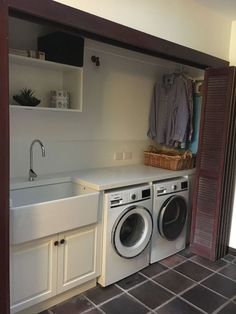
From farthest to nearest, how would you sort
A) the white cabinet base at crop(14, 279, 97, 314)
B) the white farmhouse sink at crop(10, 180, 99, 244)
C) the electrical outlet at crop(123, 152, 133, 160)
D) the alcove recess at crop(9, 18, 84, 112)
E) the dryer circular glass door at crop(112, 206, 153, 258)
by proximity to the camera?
the electrical outlet at crop(123, 152, 133, 160), the dryer circular glass door at crop(112, 206, 153, 258), the alcove recess at crop(9, 18, 84, 112), the white cabinet base at crop(14, 279, 97, 314), the white farmhouse sink at crop(10, 180, 99, 244)

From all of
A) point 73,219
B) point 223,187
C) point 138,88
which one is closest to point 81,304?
point 73,219

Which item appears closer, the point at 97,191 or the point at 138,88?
the point at 97,191

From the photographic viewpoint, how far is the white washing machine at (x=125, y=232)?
7.63 feet

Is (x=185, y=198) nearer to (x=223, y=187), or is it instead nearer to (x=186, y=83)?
(x=223, y=187)

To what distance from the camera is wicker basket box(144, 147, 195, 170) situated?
2.99 m

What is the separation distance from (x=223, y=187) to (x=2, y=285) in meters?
2.17

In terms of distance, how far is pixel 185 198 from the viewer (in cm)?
299

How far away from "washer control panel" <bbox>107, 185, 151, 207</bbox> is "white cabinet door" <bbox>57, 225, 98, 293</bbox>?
0.88 ft

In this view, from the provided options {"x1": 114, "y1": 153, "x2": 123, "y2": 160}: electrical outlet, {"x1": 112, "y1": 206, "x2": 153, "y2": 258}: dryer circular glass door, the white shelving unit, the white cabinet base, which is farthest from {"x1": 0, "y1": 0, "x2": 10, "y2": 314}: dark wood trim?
{"x1": 114, "y1": 153, "x2": 123, "y2": 160}: electrical outlet

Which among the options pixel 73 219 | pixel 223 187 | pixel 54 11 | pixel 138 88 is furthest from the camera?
pixel 138 88

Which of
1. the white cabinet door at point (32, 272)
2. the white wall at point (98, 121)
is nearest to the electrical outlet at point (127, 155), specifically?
the white wall at point (98, 121)

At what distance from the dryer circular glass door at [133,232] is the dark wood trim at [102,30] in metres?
1.33

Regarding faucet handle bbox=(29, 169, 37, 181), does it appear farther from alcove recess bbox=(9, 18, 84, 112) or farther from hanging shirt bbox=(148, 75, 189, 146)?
hanging shirt bbox=(148, 75, 189, 146)

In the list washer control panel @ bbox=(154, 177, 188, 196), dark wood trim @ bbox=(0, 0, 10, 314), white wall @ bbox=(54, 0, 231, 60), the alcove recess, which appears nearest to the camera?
dark wood trim @ bbox=(0, 0, 10, 314)
